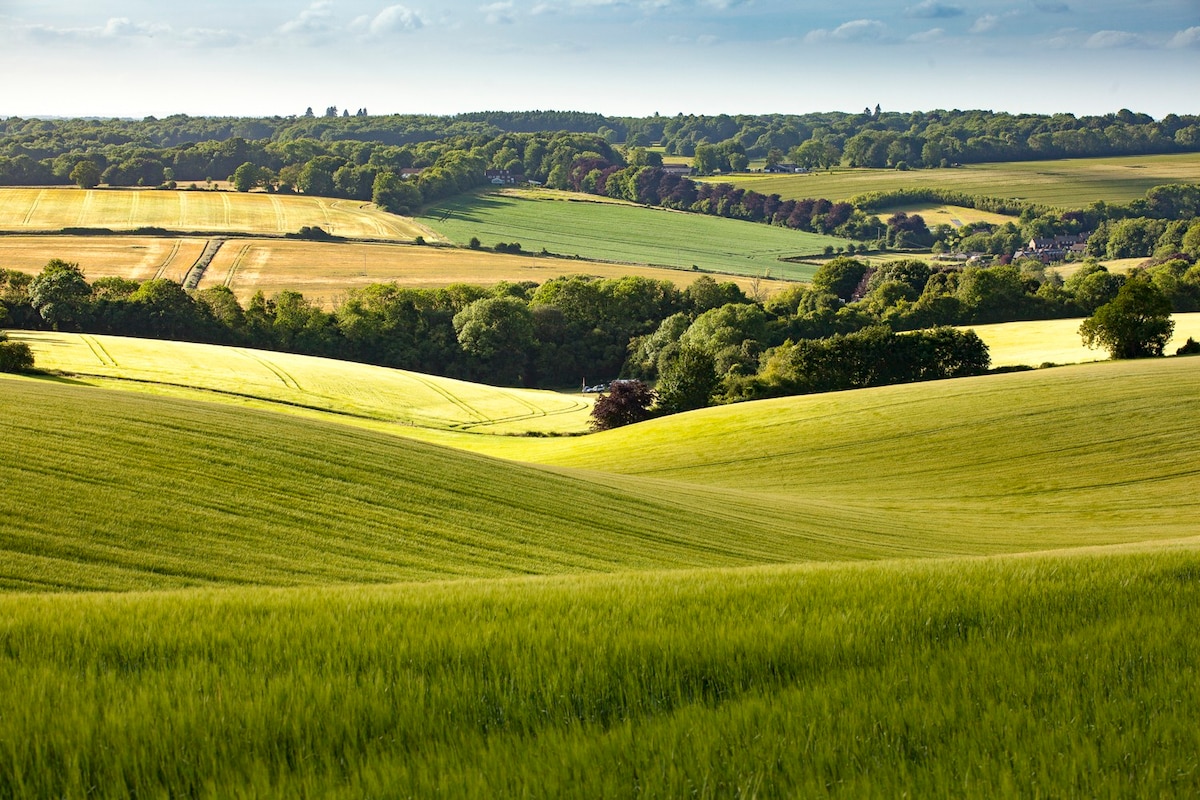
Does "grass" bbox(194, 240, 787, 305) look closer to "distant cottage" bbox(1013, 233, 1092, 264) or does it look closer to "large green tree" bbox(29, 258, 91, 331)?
"large green tree" bbox(29, 258, 91, 331)

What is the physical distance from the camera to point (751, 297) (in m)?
113

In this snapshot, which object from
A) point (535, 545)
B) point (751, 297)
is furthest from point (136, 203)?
point (535, 545)

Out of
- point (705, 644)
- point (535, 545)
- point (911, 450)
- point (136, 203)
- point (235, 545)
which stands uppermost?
point (136, 203)

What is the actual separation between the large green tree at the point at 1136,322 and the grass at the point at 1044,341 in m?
2.05

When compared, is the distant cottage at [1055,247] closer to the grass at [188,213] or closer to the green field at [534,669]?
the grass at [188,213]

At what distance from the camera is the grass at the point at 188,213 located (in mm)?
122938

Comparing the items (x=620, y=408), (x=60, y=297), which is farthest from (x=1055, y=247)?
(x=60, y=297)

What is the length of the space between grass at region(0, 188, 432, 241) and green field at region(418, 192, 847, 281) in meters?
11.9

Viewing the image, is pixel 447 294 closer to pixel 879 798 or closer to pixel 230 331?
pixel 230 331

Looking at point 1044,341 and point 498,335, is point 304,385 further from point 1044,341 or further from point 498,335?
point 1044,341

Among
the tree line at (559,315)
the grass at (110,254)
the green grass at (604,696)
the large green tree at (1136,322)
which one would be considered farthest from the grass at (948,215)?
the green grass at (604,696)

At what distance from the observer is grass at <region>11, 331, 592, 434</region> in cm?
5960

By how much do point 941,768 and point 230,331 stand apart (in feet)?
296


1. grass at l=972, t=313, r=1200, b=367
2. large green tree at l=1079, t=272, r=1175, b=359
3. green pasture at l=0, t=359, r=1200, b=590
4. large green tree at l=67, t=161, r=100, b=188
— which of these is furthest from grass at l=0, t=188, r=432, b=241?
large green tree at l=1079, t=272, r=1175, b=359
